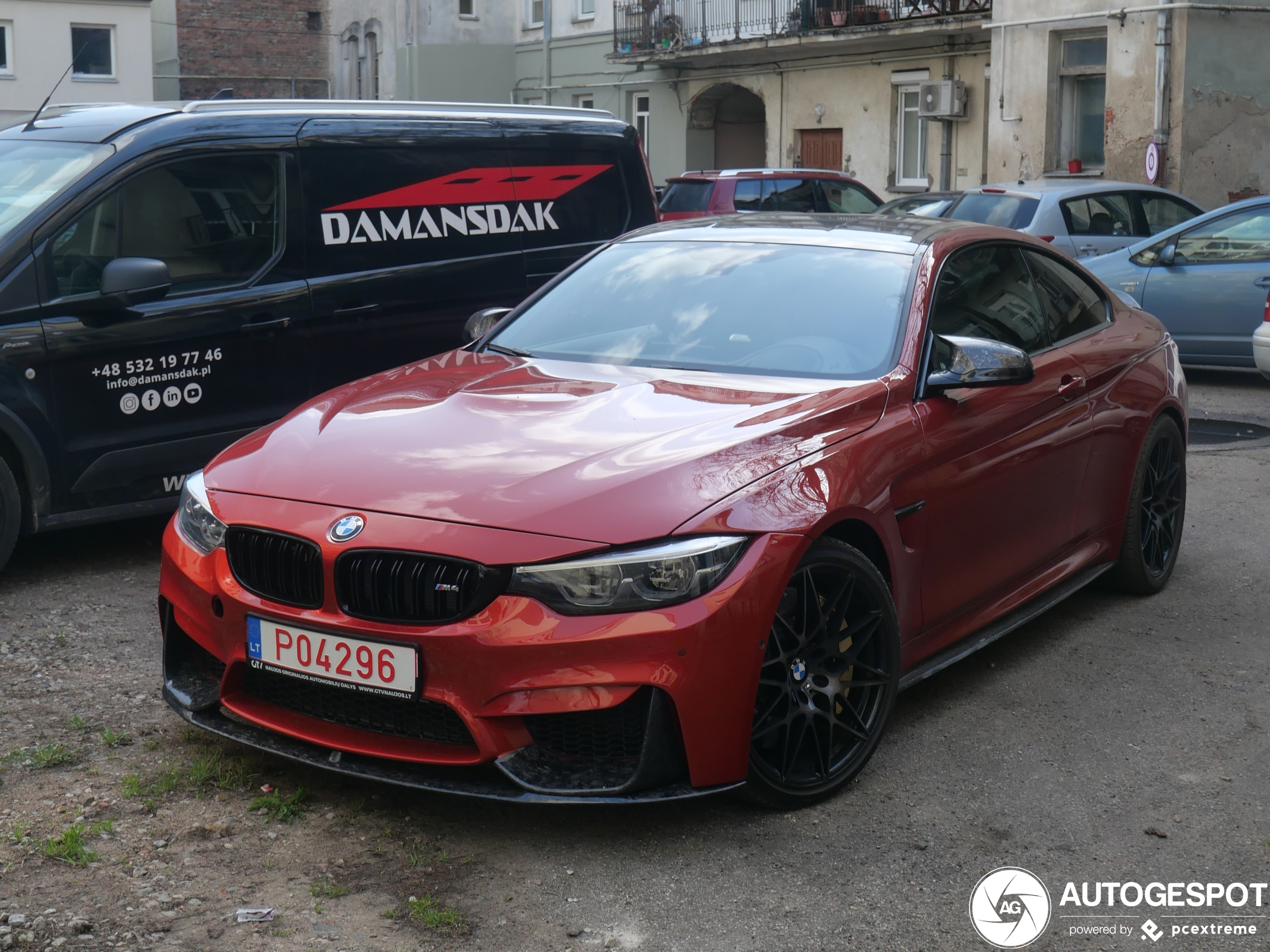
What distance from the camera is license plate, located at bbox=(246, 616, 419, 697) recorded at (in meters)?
3.41

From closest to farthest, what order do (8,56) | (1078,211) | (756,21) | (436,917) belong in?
(436,917) → (1078,211) → (756,21) → (8,56)

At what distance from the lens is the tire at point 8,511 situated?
5.61 m

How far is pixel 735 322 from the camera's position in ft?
15.3

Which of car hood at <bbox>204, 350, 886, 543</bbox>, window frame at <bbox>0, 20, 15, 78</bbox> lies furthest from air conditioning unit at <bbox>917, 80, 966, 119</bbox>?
window frame at <bbox>0, 20, 15, 78</bbox>

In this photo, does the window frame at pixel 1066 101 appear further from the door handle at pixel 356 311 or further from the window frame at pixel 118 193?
the window frame at pixel 118 193

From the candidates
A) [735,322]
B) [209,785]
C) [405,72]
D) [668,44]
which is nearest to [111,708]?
[209,785]

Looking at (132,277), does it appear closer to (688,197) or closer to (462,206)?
(462,206)

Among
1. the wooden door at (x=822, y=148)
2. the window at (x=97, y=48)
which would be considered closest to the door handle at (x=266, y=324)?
the wooden door at (x=822, y=148)

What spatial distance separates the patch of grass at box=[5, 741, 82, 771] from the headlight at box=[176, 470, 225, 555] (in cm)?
70

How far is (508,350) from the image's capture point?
500 cm

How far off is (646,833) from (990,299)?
91.6 inches

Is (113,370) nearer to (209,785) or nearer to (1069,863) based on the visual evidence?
(209,785)

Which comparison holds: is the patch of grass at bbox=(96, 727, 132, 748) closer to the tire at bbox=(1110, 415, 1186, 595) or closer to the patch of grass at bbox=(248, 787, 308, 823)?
the patch of grass at bbox=(248, 787, 308, 823)

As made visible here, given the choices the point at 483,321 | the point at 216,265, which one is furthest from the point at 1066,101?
the point at 483,321
